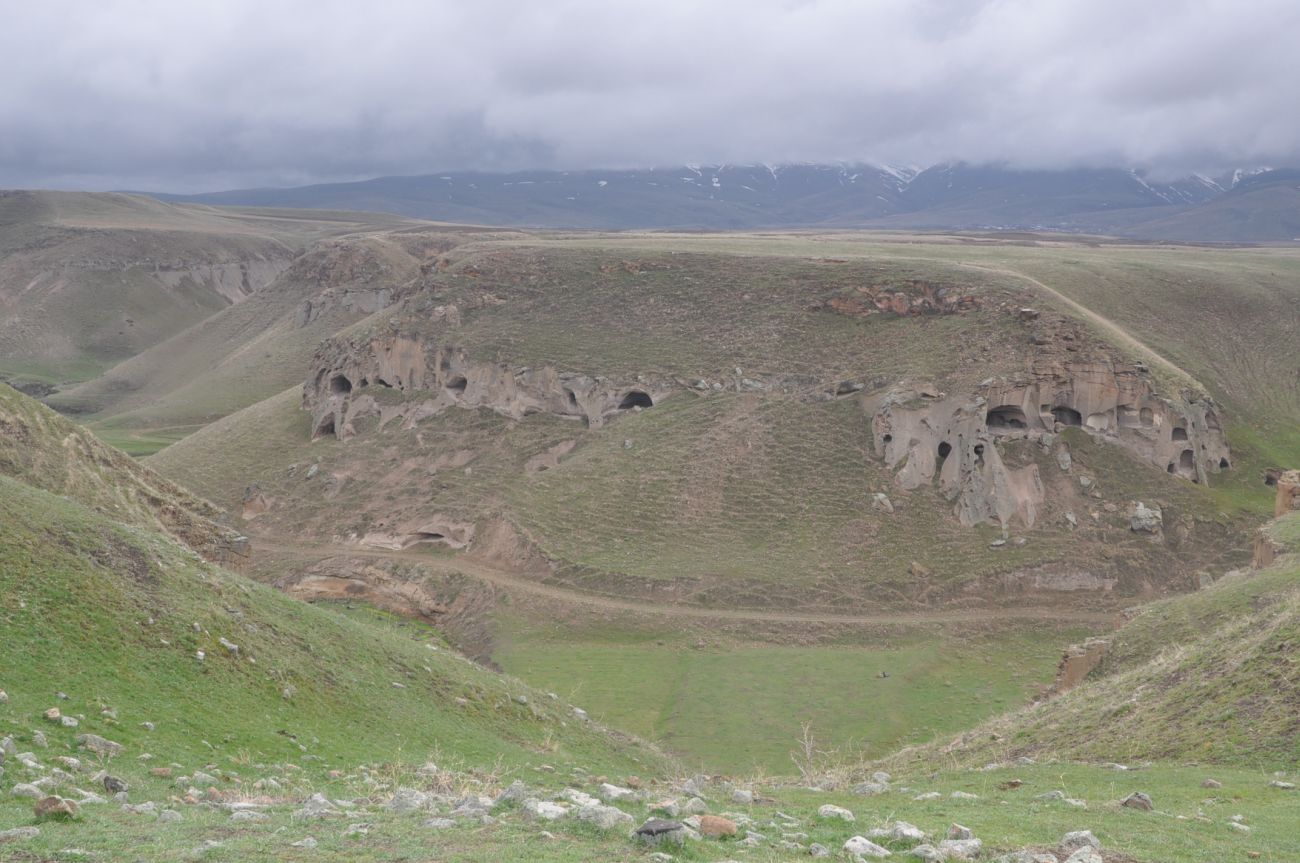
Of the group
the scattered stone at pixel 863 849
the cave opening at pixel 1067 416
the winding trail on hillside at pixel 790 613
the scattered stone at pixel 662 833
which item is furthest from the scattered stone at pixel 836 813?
the cave opening at pixel 1067 416

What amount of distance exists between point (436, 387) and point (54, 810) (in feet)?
178

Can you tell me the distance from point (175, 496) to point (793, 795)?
23.9 meters

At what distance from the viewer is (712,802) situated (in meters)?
16.0

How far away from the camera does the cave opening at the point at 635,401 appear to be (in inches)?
2361

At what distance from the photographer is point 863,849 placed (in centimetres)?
1186

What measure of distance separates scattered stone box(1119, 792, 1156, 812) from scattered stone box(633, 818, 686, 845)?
7.24 metres

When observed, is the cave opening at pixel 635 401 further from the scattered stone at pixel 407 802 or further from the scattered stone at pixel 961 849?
the scattered stone at pixel 961 849

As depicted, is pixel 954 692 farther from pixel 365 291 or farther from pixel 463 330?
pixel 365 291

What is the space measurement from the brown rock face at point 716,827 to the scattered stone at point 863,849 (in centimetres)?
138

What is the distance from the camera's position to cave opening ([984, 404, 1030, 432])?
2023 inches

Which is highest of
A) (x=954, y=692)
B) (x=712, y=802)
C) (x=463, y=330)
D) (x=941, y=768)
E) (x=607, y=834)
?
(x=463, y=330)

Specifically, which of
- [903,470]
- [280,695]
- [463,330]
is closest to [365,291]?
[463,330]

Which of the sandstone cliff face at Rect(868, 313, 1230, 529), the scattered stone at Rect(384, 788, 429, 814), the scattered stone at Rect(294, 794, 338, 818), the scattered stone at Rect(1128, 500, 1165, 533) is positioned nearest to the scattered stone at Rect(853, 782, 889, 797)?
the scattered stone at Rect(384, 788, 429, 814)

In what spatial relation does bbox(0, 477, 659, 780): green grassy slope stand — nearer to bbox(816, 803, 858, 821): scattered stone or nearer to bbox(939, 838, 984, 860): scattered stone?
bbox(816, 803, 858, 821): scattered stone
